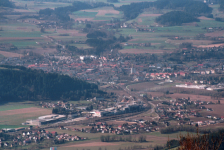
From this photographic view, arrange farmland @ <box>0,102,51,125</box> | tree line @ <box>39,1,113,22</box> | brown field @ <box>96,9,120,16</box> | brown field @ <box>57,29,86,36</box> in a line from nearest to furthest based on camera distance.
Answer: farmland @ <box>0,102,51,125</box>, brown field @ <box>57,29,86,36</box>, tree line @ <box>39,1,113,22</box>, brown field @ <box>96,9,120,16</box>

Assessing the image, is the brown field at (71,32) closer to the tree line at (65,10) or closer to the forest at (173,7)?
the tree line at (65,10)

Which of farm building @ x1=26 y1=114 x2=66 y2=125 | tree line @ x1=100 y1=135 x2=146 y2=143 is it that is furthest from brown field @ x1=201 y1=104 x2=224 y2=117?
farm building @ x1=26 y1=114 x2=66 y2=125

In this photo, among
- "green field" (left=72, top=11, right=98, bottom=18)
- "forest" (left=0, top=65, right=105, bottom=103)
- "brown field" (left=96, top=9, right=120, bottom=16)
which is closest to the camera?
"forest" (left=0, top=65, right=105, bottom=103)

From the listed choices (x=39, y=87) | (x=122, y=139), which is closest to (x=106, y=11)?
(x=39, y=87)

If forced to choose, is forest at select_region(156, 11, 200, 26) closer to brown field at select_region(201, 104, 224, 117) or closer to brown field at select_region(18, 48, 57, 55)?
brown field at select_region(18, 48, 57, 55)

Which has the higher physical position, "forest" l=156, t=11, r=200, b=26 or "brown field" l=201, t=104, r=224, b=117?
"forest" l=156, t=11, r=200, b=26

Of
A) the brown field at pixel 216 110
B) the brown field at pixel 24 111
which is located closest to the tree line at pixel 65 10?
the brown field at pixel 24 111

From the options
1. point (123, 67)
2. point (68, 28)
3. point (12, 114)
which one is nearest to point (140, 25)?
point (68, 28)
